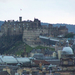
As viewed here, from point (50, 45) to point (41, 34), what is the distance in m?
21.1

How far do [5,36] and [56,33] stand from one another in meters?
16.6

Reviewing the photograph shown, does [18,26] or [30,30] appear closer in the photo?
[30,30]

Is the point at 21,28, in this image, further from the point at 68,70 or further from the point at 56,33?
the point at 68,70

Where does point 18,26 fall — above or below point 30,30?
above

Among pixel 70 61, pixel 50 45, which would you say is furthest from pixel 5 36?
pixel 70 61

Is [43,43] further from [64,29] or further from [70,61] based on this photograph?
[70,61]

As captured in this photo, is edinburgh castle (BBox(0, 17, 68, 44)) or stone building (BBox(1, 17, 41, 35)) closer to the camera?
edinburgh castle (BBox(0, 17, 68, 44))

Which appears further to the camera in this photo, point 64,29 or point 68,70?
point 64,29

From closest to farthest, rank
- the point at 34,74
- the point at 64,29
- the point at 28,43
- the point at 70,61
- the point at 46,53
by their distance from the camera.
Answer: the point at 34,74
the point at 70,61
the point at 46,53
the point at 28,43
the point at 64,29

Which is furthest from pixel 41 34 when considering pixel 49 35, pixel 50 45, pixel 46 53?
pixel 46 53

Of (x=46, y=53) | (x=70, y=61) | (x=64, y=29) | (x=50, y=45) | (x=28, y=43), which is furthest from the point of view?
(x=64, y=29)

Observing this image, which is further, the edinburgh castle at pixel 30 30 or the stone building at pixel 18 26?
the stone building at pixel 18 26

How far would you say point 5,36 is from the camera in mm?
175125

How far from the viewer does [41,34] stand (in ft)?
554
